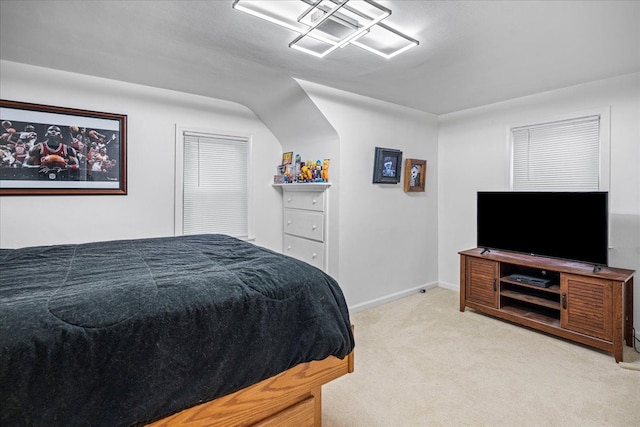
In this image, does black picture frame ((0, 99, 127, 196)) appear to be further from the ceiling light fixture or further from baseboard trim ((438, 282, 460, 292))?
baseboard trim ((438, 282, 460, 292))

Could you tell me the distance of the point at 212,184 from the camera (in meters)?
3.62

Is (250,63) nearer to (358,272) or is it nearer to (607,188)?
(358,272)

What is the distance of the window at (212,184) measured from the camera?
3.43 m

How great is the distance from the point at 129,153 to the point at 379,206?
260cm

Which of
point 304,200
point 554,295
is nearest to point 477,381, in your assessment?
point 554,295

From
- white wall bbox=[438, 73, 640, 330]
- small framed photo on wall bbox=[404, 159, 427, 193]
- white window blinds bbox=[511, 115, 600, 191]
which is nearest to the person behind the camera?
white wall bbox=[438, 73, 640, 330]

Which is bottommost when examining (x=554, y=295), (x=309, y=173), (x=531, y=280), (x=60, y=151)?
(x=554, y=295)

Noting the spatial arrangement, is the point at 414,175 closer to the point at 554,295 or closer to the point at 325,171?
the point at 325,171

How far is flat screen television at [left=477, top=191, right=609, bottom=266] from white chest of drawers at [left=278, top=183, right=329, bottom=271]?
5.41 feet

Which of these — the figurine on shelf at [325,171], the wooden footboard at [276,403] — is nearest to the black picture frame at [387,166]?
the figurine on shelf at [325,171]

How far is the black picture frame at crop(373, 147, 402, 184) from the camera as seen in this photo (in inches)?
141

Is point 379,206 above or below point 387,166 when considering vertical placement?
below

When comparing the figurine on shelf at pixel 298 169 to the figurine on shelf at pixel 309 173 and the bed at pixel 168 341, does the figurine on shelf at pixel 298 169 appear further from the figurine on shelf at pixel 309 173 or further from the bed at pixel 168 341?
the bed at pixel 168 341

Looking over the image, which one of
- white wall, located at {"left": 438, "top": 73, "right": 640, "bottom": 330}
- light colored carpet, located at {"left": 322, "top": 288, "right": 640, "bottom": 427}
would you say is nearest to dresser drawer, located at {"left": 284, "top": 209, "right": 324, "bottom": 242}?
light colored carpet, located at {"left": 322, "top": 288, "right": 640, "bottom": 427}
